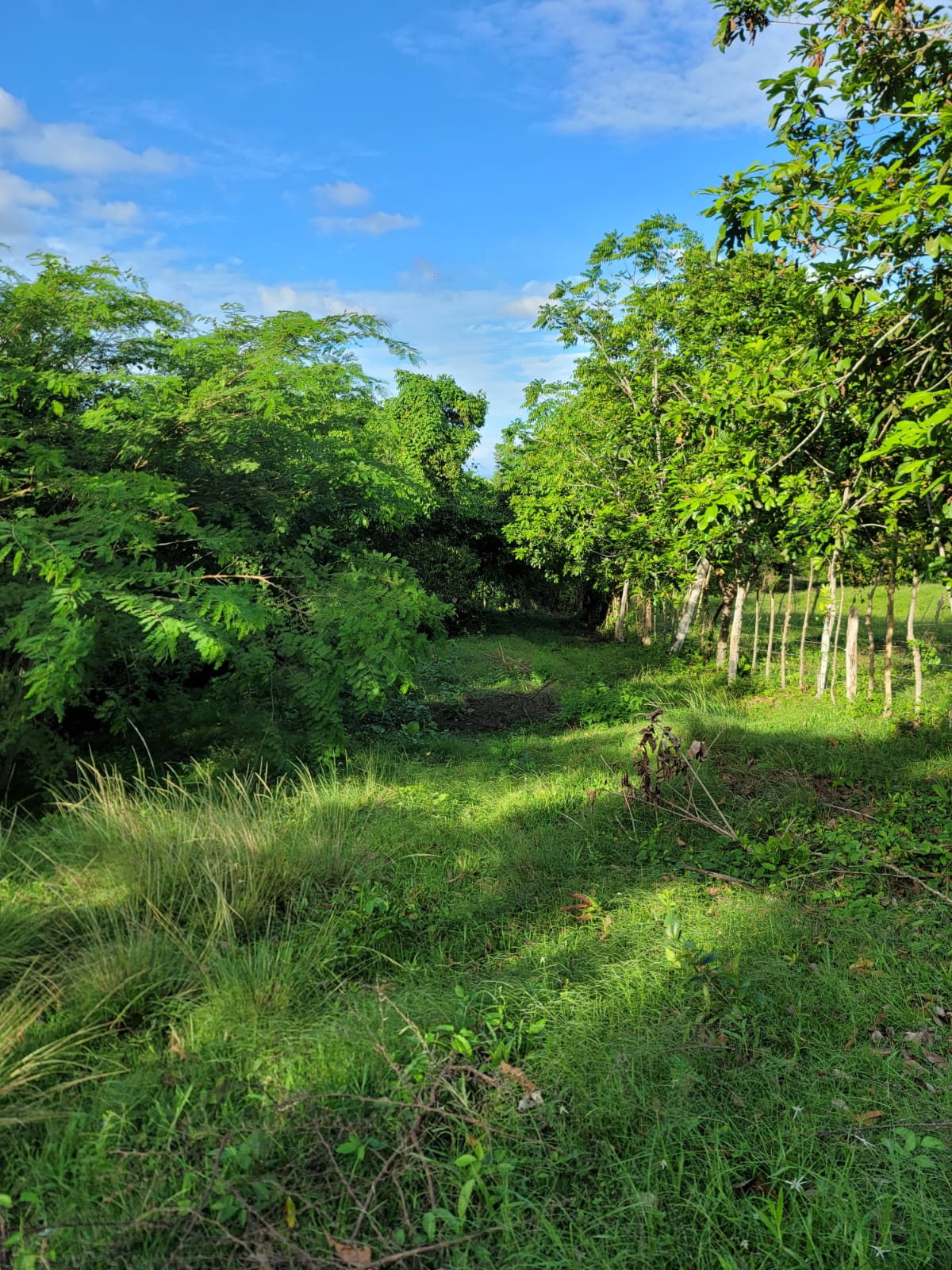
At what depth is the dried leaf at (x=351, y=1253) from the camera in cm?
185

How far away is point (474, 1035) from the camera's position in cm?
261

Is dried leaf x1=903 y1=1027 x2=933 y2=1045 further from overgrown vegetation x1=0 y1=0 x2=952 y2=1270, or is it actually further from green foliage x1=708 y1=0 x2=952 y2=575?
green foliage x1=708 y1=0 x2=952 y2=575

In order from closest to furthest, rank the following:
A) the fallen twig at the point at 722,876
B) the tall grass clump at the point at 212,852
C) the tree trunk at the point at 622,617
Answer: the tall grass clump at the point at 212,852, the fallen twig at the point at 722,876, the tree trunk at the point at 622,617

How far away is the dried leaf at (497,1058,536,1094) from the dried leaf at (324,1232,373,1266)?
2.27 ft

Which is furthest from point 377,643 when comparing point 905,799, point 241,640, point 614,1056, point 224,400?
point 905,799

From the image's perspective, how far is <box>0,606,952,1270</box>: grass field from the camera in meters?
1.97

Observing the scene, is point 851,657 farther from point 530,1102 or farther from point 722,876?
point 530,1102

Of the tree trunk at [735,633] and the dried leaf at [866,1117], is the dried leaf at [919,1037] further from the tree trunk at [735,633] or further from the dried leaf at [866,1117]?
the tree trunk at [735,633]

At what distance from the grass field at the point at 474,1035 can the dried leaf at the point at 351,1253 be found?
0.01m

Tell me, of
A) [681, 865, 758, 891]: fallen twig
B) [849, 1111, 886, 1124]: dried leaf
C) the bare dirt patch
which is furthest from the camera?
the bare dirt patch

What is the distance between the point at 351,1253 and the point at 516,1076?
752 mm

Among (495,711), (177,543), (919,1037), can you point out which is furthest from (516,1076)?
(495,711)

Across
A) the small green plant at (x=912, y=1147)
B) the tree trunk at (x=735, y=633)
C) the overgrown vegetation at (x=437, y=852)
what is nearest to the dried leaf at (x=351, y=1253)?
the overgrown vegetation at (x=437, y=852)

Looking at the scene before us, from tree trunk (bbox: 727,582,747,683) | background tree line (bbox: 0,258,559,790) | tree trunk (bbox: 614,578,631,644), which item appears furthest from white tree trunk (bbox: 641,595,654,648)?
background tree line (bbox: 0,258,559,790)
